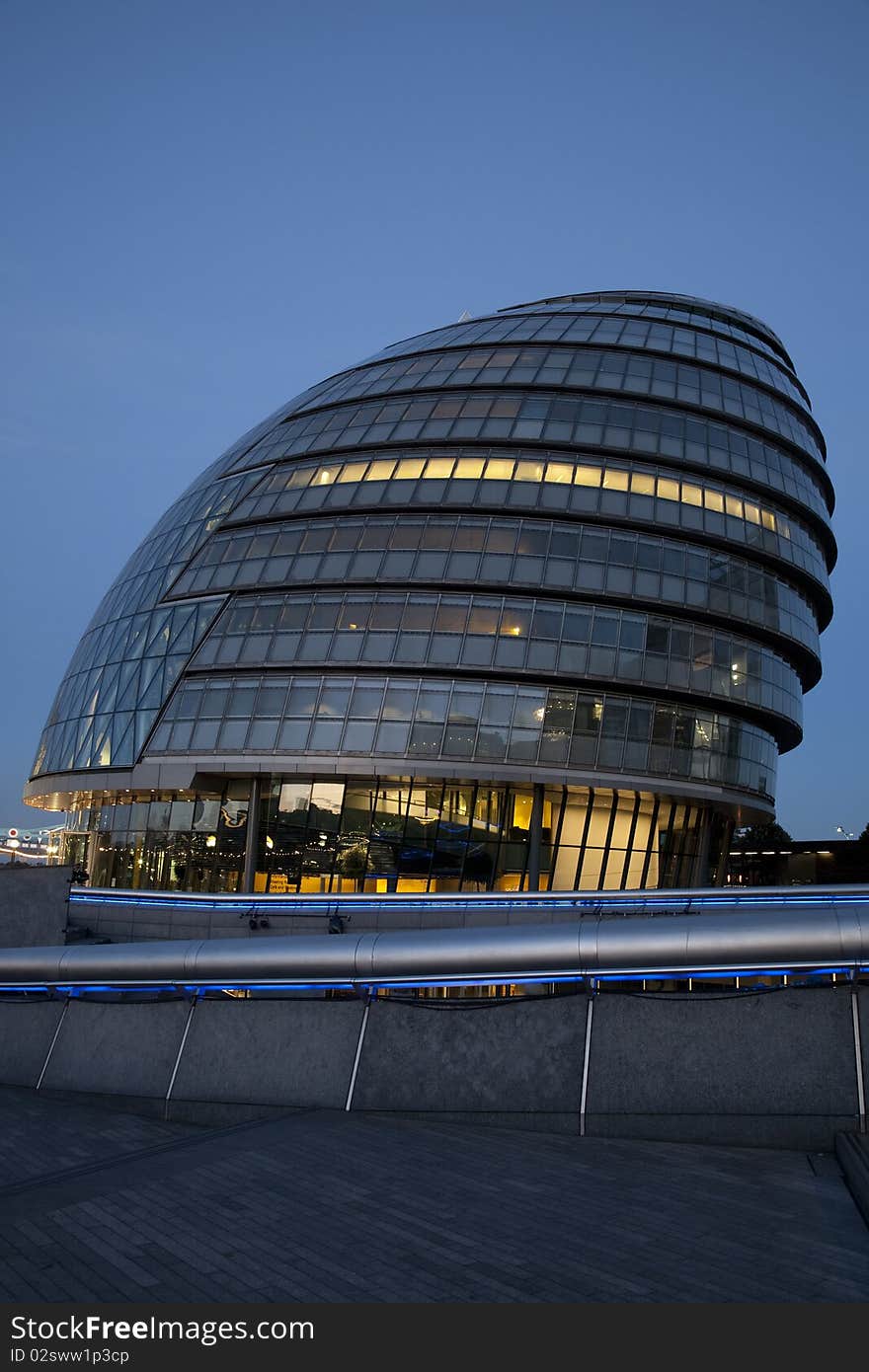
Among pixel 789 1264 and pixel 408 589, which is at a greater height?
pixel 408 589

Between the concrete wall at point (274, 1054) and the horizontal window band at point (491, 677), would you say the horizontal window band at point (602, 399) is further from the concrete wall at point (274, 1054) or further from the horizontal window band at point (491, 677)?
the concrete wall at point (274, 1054)

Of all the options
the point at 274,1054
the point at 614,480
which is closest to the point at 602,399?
the point at 614,480

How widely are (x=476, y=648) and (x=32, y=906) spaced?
21.5 meters

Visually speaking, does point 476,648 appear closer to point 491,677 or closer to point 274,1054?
point 491,677

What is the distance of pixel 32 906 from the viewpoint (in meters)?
28.9

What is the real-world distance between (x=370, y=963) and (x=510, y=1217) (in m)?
6.05

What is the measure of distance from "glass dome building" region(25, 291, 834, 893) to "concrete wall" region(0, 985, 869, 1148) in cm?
2682

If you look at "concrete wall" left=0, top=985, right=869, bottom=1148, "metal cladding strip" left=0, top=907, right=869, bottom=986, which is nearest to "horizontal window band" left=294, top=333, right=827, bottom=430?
"metal cladding strip" left=0, top=907, right=869, bottom=986

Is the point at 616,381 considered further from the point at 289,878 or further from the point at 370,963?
the point at 370,963

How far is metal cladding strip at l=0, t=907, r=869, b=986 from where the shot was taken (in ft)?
46.9

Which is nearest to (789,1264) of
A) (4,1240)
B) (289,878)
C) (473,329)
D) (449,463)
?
(4,1240)

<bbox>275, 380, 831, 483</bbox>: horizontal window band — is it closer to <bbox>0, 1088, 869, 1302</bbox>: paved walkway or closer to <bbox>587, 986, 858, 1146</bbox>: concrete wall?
<bbox>587, 986, 858, 1146</bbox>: concrete wall

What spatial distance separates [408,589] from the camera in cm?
4559

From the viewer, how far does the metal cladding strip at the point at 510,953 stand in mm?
14289
